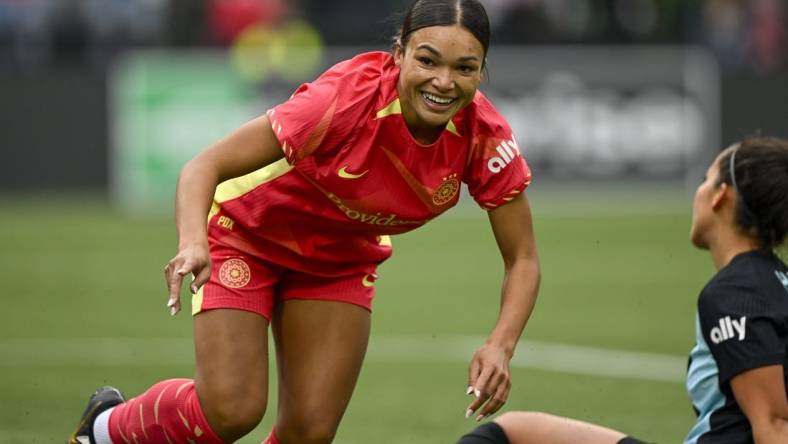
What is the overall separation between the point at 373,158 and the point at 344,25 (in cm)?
1397

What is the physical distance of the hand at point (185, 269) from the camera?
4.14 meters

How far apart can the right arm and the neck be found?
1.41m

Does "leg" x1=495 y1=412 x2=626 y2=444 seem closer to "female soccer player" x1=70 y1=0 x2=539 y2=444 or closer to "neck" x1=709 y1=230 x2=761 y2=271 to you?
"female soccer player" x1=70 y1=0 x2=539 y2=444

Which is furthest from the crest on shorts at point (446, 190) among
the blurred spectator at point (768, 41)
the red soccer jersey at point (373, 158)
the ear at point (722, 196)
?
the blurred spectator at point (768, 41)

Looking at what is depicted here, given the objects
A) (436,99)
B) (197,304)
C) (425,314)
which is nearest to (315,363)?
(197,304)

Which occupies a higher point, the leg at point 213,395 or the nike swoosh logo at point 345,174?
the nike swoosh logo at point 345,174

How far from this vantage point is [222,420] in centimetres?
494

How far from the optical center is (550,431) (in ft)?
15.4

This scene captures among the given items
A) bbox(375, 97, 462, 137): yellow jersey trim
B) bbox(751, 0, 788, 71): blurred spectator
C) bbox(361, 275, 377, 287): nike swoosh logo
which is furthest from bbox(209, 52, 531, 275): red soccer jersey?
bbox(751, 0, 788, 71): blurred spectator

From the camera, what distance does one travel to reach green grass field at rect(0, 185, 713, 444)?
7.27 meters

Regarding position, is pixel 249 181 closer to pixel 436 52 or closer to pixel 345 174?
pixel 345 174

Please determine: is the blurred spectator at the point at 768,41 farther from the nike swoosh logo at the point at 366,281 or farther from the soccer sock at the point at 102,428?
the soccer sock at the point at 102,428

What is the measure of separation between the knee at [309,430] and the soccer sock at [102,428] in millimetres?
628

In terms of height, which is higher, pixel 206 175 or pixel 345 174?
pixel 206 175
